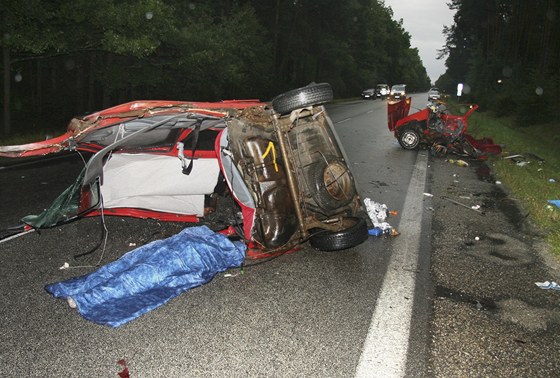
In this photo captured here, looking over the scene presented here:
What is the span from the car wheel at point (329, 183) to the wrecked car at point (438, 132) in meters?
7.73

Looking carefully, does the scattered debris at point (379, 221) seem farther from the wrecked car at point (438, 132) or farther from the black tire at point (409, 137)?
the black tire at point (409, 137)

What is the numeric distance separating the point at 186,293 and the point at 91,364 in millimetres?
1026

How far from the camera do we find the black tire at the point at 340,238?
422cm

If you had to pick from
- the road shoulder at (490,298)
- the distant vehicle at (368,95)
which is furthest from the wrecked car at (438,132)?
the distant vehicle at (368,95)

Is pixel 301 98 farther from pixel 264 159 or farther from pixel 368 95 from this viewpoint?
pixel 368 95

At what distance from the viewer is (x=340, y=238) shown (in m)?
4.22

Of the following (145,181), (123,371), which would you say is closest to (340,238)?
(123,371)

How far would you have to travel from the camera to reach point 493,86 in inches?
1448

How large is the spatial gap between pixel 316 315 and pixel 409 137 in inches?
393

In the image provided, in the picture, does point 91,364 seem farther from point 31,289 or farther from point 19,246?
point 19,246

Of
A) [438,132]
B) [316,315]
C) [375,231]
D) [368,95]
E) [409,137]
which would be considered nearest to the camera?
[316,315]

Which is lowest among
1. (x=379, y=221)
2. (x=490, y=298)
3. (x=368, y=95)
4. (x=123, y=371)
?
(x=123, y=371)

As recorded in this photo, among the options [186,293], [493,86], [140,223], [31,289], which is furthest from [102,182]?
[493,86]

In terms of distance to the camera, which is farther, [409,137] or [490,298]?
[409,137]
